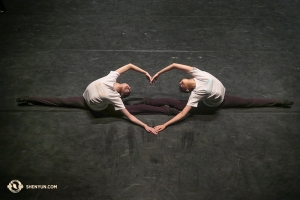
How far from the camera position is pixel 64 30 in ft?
14.6

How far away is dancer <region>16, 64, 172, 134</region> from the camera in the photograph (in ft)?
10.2

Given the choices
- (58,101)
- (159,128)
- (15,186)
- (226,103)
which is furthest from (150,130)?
(15,186)

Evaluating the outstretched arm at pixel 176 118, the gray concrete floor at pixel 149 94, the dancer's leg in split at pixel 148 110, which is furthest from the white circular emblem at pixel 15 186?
the outstretched arm at pixel 176 118

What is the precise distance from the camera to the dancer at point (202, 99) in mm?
3119

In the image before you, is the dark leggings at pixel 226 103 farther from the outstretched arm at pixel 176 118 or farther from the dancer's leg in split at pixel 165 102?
the outstretched arm at pixel 176 118

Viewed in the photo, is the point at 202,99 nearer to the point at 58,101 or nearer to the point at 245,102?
the point at 245,102

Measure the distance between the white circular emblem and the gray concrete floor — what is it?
0.14 feet

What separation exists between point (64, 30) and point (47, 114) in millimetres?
1576

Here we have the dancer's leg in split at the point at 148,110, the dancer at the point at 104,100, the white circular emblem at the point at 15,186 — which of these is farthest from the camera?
the dancer's leg in split at the point at 148,110

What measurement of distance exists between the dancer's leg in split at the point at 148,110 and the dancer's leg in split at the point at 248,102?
58cm

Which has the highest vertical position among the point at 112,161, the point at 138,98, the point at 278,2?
the point at 278,2

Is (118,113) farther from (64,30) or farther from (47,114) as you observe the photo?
(64,30)

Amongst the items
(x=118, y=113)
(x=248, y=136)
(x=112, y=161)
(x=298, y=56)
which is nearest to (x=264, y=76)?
(x=298, y=56)

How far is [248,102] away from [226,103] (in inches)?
9.7
